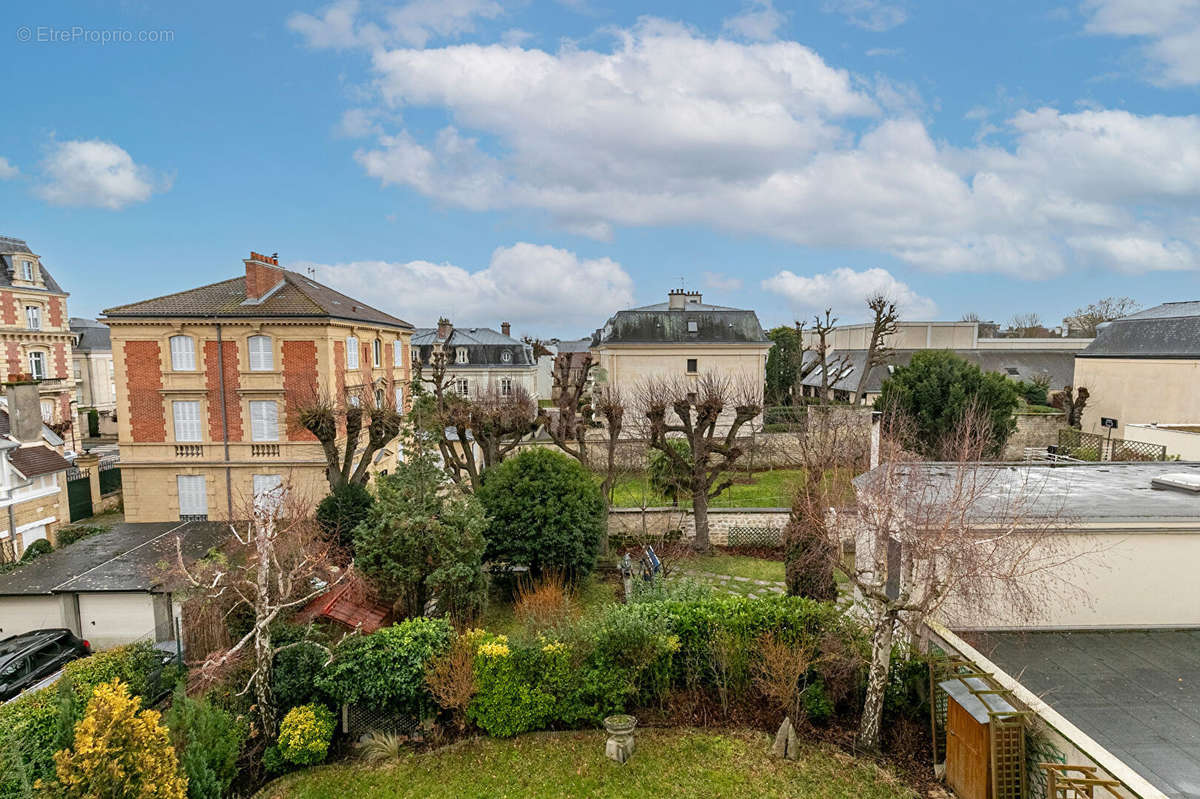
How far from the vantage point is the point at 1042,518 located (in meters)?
8.62

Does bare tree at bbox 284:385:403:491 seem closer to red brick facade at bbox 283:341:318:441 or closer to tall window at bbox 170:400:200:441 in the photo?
red brick facade at bbox 283:341:318:441

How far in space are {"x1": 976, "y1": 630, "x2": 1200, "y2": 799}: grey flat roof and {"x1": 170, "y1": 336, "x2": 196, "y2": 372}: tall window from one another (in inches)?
863

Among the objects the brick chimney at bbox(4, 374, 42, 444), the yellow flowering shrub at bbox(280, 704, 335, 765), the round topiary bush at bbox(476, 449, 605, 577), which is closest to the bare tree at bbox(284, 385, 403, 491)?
the round topiary bush at bbox(476, 449, 605, 577)

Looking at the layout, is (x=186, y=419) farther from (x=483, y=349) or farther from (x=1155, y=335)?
(x=1155, y=335)

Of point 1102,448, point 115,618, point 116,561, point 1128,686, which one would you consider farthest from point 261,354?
point 1102,448

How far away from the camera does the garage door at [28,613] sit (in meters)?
12.2

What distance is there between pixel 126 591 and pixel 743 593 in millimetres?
13125

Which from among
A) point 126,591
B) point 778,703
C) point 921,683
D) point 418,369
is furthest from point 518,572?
point 418,369

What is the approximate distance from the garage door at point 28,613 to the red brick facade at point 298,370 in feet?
25.8

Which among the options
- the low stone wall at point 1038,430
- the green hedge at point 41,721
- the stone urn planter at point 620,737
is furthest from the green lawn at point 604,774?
the low stone wall at point 1038,430

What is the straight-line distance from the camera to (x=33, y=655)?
11109 mm

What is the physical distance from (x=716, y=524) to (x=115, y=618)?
48.7 feet

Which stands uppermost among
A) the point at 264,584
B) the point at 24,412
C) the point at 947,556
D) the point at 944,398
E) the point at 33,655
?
the point at 24,412

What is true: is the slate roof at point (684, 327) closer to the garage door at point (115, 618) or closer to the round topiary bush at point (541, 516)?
the round topiary bush at point (541, 516)
